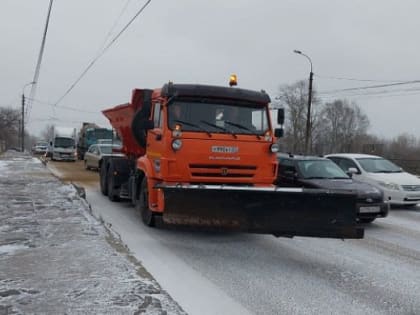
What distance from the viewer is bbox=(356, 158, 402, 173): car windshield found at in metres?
15.2

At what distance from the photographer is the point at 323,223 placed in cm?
733

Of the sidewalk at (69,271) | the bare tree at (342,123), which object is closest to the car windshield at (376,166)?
the sidewalk at (69,271)

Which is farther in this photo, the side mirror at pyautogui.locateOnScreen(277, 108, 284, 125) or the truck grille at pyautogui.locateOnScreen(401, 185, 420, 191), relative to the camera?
the truck grille at pyautogui.locateOnScreen(401, 185, 420, 191)

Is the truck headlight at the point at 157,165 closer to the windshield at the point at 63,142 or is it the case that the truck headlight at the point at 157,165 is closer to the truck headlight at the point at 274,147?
the truck headlight at the point at 274,147

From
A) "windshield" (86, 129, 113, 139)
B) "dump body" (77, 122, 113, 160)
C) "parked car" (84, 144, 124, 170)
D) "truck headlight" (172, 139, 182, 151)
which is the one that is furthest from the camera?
"windshield" (86, 129, 113, 139)

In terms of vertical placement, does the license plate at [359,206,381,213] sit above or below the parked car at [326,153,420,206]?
below

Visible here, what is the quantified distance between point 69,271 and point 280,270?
2796 millimetres

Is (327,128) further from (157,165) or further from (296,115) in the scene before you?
(157,165)

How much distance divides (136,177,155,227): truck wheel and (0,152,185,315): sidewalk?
3.43ft

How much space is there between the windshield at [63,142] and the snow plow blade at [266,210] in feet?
111

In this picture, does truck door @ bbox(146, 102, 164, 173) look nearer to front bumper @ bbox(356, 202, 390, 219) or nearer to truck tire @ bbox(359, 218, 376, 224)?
front bumper @ bbox(356, 202, 390, 219)

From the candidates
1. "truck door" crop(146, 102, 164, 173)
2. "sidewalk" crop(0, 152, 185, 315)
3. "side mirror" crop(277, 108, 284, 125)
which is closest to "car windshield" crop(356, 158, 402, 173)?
"side mirror" crop(277, 108, 284, 125)

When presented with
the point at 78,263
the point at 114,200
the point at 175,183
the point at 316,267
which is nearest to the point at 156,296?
the point at 78,263

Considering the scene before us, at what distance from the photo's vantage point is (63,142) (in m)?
40.2
